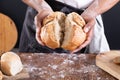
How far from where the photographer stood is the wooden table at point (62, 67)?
100cm

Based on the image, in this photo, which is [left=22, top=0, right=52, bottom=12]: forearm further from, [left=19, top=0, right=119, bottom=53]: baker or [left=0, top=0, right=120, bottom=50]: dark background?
[left=0, top=0, right=120, bottom=50]: dark background

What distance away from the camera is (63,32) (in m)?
1.09

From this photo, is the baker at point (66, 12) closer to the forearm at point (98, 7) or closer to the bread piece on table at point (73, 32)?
the forearm at point (98, 7)

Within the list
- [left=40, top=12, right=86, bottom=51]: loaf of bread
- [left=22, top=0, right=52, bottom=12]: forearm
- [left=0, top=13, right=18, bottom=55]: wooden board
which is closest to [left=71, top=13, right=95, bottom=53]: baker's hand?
[left=40, top=12, right=86, bottom=51]: loaf of bread

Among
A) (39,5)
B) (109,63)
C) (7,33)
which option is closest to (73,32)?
(109,63)

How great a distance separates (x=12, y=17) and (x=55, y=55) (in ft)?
4.68

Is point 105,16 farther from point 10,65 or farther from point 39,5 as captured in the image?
point 10,65

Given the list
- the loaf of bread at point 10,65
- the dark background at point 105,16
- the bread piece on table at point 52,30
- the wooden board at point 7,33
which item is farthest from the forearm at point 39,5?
the dark background at point 105,16

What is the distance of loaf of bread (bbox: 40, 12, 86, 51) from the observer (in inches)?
40.1

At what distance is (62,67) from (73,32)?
0.48 ft

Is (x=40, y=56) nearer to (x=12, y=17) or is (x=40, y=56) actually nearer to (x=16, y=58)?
(x=16, y=58)

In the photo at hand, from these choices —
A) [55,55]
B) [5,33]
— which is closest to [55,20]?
[55,55]

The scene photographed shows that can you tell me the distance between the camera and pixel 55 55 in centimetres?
118

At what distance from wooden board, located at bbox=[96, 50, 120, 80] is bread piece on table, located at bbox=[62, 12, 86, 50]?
11cm
